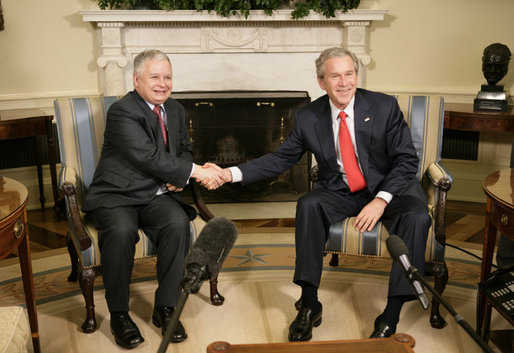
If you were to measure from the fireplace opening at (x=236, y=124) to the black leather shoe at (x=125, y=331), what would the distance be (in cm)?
225

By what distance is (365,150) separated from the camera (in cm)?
287

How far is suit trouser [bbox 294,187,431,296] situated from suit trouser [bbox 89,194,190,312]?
56 centimetres

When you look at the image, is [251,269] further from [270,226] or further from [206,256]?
[206,256]

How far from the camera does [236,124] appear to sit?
4691 mm

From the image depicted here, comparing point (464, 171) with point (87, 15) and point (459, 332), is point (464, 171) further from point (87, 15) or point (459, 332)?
point (87, 15)

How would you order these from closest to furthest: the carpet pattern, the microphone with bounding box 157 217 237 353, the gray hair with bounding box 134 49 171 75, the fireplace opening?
the microphone with bounding box 157 217 237 353 < the gray hair with bounding box 134 49 171 75 < the carpet pattern < the fireplace opening

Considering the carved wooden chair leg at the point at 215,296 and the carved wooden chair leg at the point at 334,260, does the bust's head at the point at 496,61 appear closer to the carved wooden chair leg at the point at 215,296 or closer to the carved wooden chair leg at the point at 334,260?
the carved wooden chair leg at the point at 334,260

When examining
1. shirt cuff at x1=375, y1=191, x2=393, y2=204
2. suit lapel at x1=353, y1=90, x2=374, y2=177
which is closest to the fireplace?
suit lapel at x1=353, y1=90, x2=374, y2=177

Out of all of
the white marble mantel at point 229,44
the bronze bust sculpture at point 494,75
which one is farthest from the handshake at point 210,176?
the bronze bust sculpture at point 494,75

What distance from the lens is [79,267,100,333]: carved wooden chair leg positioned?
262cm

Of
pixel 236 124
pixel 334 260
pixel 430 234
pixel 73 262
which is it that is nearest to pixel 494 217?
pixel 430 234

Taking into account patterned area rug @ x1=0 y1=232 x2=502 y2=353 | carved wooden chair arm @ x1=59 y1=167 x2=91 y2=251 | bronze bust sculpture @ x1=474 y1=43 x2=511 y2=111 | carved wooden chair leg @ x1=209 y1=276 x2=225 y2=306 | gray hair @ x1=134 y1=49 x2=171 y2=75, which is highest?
gray hair @ x1=134 y1=49 x2=171 y2=75

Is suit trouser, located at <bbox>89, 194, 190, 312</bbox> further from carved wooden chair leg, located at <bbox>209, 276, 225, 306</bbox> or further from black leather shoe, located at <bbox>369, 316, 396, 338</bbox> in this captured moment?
black leather shoe, located at <bbox>369, 316, 396, 338</bbox>

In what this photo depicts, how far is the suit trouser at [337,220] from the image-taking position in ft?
8.39
